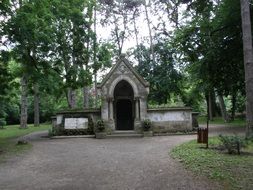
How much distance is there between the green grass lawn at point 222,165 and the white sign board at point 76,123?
11.3 meters

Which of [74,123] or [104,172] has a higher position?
[74,123]

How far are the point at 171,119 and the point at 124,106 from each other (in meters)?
4.21

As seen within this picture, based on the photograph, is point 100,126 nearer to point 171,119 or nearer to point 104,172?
point 171,119

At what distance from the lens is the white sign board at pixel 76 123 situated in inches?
869

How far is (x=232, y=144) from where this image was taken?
10703mm

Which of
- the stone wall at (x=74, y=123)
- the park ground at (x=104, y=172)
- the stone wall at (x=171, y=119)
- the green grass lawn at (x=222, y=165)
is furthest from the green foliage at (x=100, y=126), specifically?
the green grass lawn at (x=222, y=165)

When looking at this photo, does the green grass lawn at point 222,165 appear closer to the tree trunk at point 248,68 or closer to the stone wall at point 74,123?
the tree trunk at point 248,68

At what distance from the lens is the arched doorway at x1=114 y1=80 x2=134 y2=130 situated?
24.5 m

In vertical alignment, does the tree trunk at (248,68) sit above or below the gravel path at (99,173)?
above

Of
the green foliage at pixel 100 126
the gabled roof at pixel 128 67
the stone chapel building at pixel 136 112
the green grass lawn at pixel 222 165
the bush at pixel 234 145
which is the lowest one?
the green grass lawn at pixel 222 165

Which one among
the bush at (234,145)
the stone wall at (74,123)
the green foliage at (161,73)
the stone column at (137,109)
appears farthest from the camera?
the green foliage at (161,73)

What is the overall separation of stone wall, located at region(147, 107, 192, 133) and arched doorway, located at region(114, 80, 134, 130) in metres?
2.60

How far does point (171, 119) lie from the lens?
22.4m

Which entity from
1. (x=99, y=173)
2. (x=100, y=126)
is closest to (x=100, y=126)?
(x=100, y=126)
